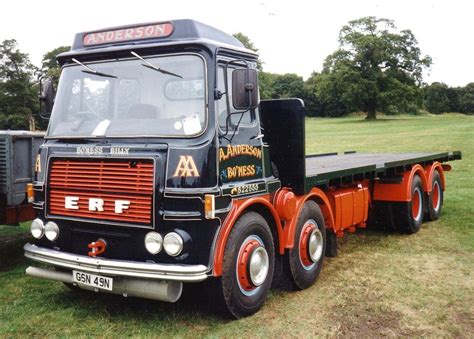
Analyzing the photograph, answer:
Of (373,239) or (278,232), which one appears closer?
(278,232)

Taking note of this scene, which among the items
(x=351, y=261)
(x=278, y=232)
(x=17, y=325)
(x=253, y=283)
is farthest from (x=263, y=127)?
(x=17, y=325)

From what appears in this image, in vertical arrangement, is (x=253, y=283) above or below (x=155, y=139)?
below

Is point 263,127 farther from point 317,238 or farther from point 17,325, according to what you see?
point 17,325

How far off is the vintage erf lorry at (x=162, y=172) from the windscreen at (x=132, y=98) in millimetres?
11

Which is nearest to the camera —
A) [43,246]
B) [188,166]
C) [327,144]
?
[188,166]

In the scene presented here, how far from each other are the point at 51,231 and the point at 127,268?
42.2 inches

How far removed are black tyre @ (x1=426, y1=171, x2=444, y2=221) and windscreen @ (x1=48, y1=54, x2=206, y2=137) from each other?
6.53 meters

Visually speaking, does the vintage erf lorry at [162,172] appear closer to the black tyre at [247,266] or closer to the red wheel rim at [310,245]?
the black tyre at [247,266]

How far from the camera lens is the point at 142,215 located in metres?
4.60

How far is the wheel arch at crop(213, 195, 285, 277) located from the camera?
15.1 ft

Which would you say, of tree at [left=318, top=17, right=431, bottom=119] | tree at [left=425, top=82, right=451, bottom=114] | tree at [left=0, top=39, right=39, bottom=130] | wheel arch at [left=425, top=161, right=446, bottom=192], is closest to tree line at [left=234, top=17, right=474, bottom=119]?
tree at [left=318, top=17, right=431, bottom=119]

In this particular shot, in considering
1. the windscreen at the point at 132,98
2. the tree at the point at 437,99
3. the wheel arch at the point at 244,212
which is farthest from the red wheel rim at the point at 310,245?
the tree at the point at 437,99

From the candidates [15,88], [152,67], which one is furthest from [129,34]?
[15,88]

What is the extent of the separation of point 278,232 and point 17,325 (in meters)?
2.73
